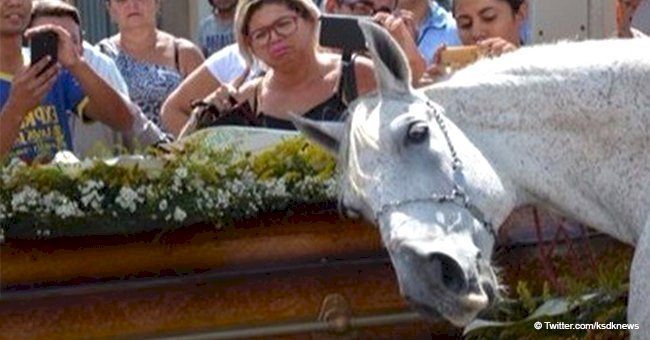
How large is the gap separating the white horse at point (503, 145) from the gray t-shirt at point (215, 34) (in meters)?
3.43

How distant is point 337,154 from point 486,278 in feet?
1.70

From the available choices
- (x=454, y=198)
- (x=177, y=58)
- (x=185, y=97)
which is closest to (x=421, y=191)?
(x=454, y=198)

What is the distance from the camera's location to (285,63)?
5.34m

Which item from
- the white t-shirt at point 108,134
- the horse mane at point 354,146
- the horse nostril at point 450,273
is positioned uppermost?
the horse mane at point 354,146

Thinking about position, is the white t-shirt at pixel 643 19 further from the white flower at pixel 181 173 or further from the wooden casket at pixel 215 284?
the white flower at pixel 181 173

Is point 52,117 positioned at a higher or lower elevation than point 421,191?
lower

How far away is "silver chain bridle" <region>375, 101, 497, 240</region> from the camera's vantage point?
12.5 ft

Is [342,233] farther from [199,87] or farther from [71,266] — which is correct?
[199,87]

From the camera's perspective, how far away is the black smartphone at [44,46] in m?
5.45

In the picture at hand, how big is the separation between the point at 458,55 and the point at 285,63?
526 mm

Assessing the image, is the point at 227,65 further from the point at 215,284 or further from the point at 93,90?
the point at 215,284

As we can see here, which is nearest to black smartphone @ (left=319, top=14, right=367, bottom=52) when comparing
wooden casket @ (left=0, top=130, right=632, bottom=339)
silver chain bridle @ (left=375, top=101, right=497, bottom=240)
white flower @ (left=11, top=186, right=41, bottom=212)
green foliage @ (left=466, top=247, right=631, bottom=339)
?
wooden casket @ (left=0, top=130, right=632, bottom=339)

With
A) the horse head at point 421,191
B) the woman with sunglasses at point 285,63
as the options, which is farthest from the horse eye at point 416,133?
the woman with sunglasses at point 285,63

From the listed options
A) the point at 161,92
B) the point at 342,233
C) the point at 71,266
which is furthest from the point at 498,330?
the point at 161,92
